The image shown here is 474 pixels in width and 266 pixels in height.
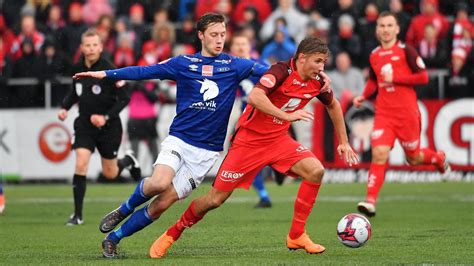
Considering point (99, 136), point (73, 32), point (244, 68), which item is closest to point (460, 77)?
point (73, 32)

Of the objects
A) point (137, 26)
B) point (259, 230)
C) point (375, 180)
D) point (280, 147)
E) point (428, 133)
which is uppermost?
point (280, 147)

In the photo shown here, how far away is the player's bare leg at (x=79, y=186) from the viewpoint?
1468 centimetres

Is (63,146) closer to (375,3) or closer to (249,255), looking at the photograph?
(375,3)

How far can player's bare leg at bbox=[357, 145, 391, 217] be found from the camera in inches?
582

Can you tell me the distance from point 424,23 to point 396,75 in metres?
7.31

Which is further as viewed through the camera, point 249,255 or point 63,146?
point 63,146

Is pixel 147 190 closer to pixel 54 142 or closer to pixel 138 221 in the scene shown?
pixel 138 221

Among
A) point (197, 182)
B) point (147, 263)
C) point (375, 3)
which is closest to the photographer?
point (147, 263)

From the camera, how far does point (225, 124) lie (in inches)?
436

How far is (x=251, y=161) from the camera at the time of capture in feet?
36.1

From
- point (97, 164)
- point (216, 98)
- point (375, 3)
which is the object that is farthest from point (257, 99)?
point (375, 3)

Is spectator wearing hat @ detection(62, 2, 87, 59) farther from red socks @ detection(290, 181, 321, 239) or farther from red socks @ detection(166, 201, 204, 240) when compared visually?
red socks @ detection(290, 181, 321, 239)

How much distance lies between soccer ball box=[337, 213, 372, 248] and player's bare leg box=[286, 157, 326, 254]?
0.24 metres

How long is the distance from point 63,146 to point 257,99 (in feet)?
41.1
